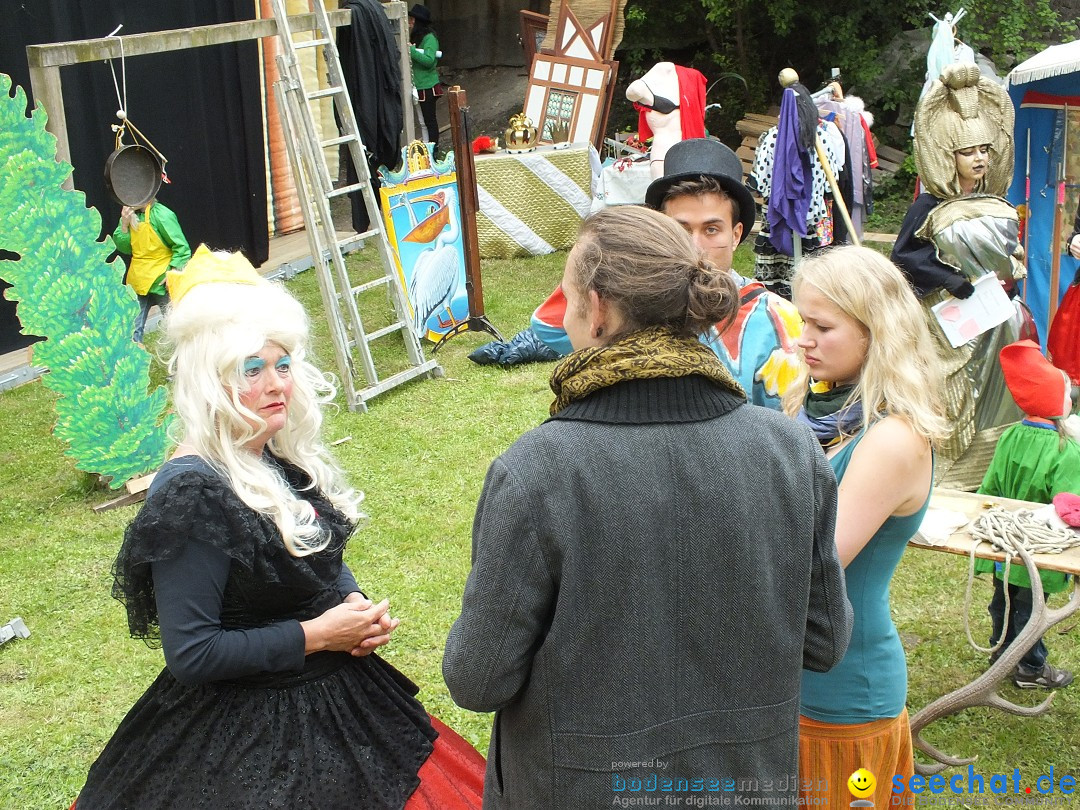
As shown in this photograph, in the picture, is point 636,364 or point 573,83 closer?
point 636,364

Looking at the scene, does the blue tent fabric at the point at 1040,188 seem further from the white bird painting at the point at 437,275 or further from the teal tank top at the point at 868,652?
the teal tank top at the point at 868,652

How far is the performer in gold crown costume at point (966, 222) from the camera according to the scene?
16.3 feet

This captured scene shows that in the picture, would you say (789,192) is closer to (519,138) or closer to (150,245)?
(519,138)

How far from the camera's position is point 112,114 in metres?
8.05

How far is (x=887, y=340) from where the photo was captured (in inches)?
81.9

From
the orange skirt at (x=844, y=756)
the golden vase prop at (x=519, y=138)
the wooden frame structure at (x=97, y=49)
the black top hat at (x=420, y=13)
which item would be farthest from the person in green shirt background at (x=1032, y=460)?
the black top hat at (x=420, y=13)

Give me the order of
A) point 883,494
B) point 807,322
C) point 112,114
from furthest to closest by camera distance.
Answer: point 112,114
point 807,322
point 883,494

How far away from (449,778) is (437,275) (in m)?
5.58

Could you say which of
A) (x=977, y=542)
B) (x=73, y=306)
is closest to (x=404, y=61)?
(x=73, y=306)

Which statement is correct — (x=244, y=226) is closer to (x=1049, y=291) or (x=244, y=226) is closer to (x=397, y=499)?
(x=397, y=499)

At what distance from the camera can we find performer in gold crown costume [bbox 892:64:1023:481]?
4.96m

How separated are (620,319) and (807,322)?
79 centimetres

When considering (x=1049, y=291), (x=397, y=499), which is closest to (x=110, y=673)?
(x=397, y=499)

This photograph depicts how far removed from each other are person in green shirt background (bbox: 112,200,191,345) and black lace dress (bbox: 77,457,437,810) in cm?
482
